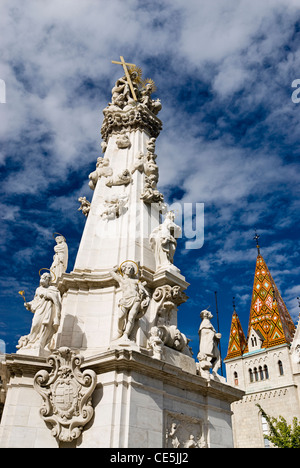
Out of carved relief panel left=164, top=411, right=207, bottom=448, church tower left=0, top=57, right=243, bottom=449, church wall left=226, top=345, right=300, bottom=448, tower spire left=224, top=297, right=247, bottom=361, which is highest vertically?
tower spire left=224, top=297, right=247, bottom=361

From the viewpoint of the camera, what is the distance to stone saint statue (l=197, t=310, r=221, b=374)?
10.9m

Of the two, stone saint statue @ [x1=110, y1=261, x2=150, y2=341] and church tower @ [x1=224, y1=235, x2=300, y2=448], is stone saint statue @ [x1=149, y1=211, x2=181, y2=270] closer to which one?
stone saint statue @ [x1=110, y1=261, x2=150, y2=341]

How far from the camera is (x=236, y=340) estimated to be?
215 ft

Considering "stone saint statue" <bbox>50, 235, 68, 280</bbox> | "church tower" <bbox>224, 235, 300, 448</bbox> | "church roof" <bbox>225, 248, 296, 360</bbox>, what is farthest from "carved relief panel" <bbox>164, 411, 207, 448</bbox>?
"church roof" <bbox>225, 248, 296, 360</bbox>

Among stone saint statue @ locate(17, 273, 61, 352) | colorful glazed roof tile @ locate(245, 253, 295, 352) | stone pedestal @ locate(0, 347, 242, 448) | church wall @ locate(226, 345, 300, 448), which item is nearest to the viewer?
stone pedestal @ locate(0, 347, 242, 448)

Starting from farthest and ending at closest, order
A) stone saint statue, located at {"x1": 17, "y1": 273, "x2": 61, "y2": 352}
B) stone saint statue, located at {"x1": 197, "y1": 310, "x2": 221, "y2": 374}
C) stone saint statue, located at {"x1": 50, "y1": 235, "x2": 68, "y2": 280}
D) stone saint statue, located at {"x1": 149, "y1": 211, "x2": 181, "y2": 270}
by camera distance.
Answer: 1. stone saint statue, located at {"x1": 50, "y1": 235, "x2": 68, "y2": 280}
2. stone saint statue, located at {"x1": 149, "y1": 211, "x2": 181, "y2": 270}
3. stone saint statue, located at {"x1": 197, "y1": 310, "x2": 221, "y2": 374}
4. stone saint statue, located at {"x1": 17, "y1": 273, "x2": 61, "y2": 352}

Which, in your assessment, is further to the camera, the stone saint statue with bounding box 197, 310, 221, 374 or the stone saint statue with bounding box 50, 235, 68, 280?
the stone saint statue with bounding box 50, 235, 68, 280

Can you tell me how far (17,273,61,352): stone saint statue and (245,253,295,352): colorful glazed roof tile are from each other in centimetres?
5491

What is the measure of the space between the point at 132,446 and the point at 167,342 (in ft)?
9.83

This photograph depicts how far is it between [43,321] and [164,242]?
169 inches

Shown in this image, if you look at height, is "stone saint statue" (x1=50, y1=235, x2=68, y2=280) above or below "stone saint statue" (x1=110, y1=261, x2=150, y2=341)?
above

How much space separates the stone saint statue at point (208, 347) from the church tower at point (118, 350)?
31 mm

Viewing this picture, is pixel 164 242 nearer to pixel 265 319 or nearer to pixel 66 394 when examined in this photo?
pixel 66 394
